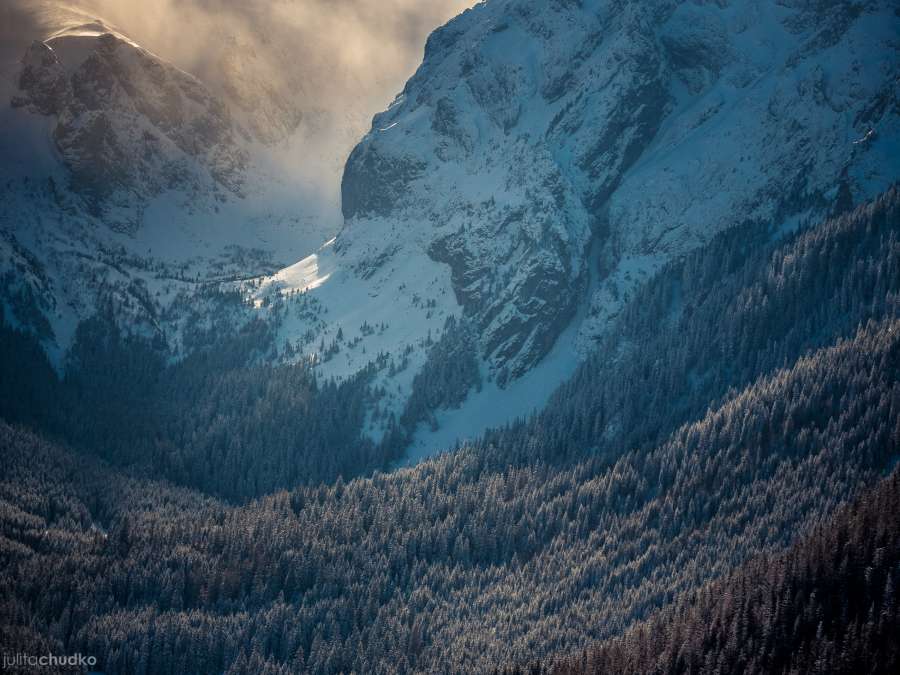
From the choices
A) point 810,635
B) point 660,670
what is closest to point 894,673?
point 810,635

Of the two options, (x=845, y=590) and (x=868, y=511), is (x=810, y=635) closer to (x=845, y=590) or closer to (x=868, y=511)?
(x=845, y=590)

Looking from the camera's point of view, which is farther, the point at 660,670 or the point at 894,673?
the point at 660,670

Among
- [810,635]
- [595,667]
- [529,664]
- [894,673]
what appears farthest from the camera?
[529,664]

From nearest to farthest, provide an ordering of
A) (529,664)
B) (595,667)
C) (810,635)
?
(810,635), (595,667), (529,664)

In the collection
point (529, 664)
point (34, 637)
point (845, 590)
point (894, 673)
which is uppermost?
point (34, 637)

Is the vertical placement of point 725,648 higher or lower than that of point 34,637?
lower

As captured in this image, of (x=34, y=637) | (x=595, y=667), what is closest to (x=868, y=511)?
(x=595, y=667)
